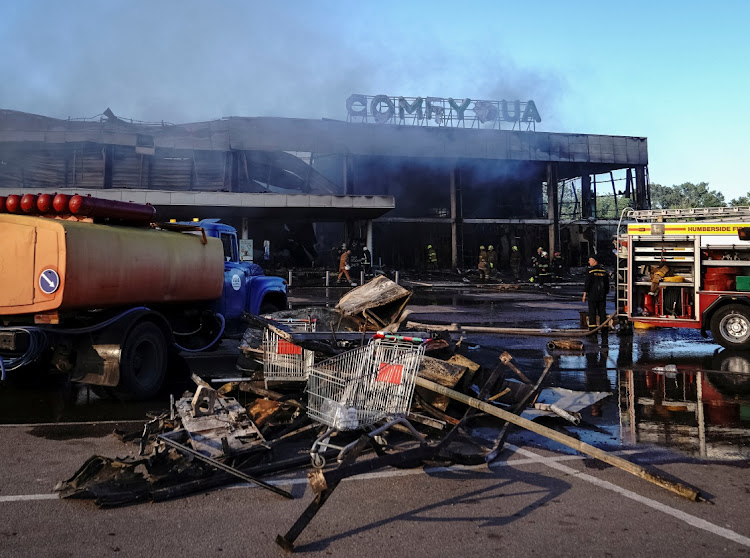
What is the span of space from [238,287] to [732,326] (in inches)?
369

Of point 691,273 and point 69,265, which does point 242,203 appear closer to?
point 691,273

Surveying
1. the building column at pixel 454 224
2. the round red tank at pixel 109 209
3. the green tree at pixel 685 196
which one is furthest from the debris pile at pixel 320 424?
the green tree at pixel 685 196

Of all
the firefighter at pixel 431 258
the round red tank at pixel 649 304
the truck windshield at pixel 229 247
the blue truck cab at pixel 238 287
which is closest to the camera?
the blue truck cab at pixel 238 287

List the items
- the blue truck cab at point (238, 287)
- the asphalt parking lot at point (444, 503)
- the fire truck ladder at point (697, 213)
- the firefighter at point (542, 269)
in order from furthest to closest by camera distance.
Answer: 1. the firefighter at point (542, 269)
2. the fire truck ladder at point (697, 213)
3. the blue truck cab at point (238, 287)
4. the asphalt parking lot at point (444, 503)

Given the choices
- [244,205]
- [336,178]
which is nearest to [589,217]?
[336,178]

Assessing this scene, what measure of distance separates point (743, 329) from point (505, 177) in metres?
32.4

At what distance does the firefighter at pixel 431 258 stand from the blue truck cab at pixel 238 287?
25.3m

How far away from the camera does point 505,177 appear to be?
4281 centimetres

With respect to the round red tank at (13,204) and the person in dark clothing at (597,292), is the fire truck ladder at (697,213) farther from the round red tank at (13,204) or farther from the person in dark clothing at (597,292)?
the round red tank at (13,204)

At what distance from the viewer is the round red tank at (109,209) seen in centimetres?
722

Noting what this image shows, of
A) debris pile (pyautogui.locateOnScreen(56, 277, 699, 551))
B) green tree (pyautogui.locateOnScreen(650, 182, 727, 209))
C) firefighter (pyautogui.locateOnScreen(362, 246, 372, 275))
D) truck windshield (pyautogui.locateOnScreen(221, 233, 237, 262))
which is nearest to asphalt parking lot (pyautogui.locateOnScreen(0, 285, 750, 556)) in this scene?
debris pile (pyautogui.locateOnScreen(56, 277, 699, 551))

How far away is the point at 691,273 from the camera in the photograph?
12.5m

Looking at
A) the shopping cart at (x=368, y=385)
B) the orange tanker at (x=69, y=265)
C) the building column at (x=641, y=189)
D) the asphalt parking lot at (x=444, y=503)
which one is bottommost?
the asphalt parking lot at (x=444, y=503)

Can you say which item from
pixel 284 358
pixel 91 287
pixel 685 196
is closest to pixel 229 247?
pixel 91 287
